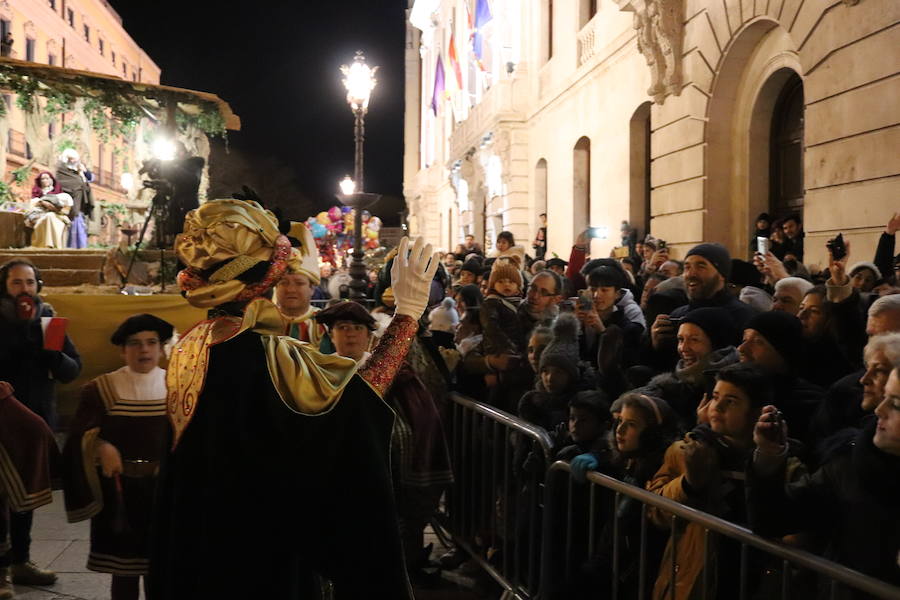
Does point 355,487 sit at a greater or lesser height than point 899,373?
lesser

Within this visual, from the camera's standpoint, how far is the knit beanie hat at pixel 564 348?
15.7 ft

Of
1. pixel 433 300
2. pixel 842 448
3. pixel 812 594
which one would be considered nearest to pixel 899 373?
pixel 842 448

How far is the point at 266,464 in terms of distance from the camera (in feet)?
7.97

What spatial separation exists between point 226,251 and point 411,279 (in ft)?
2.11

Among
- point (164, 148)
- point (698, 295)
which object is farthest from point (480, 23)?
point (698, 295)

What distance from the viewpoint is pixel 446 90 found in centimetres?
3634

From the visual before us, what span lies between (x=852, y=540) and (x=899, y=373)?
0.57 m

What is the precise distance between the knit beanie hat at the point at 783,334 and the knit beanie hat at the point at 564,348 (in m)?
1.24

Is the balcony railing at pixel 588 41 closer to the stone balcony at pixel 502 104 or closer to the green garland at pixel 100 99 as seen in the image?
the stone balcony at pixel 502 104

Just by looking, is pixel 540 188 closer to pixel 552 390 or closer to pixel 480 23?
pixel 480 23

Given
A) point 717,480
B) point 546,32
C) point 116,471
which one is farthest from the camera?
point 546,32

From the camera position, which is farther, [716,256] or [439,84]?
[439,84]

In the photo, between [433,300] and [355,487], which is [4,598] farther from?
[433,300]

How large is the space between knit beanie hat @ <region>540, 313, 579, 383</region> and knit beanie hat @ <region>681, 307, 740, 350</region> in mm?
799
